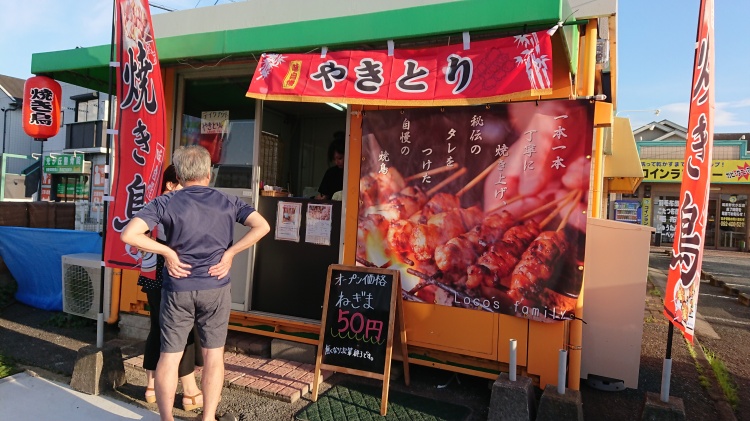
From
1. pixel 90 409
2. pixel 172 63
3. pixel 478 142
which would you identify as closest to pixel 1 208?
pixel 172 63

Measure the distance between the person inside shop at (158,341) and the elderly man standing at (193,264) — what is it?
44cm

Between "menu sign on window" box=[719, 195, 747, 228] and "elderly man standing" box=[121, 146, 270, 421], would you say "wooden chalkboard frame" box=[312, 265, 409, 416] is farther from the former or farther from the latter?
"menu sign on window" box=[719, 195, 747, 228]

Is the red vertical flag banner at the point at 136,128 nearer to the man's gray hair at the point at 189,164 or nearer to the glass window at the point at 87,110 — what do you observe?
the man's gray hair at the point at 189,164

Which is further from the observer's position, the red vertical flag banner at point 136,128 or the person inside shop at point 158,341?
the red vertical flag banner at point 136,128

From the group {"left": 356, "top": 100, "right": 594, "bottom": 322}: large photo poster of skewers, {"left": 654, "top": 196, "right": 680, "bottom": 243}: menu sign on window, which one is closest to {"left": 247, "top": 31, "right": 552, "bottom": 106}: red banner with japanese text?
{"left": 356, "top": 100, "right": 594, "bottom": 322}: large photo poster of skewers

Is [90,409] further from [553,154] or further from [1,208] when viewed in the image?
[1,208]

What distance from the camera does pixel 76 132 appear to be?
20859 millimetres

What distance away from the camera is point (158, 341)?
338 cm

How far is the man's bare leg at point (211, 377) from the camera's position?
2930 mm

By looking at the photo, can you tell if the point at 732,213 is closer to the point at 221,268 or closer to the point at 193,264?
the point at 221,268

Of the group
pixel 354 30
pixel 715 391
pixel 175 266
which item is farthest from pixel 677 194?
pixel 175 266

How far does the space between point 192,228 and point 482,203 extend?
229cm

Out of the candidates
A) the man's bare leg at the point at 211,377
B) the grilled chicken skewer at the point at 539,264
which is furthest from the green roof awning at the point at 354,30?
the man's bare leg at the point at 211,377

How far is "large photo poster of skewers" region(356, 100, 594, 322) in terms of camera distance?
3.59 m
